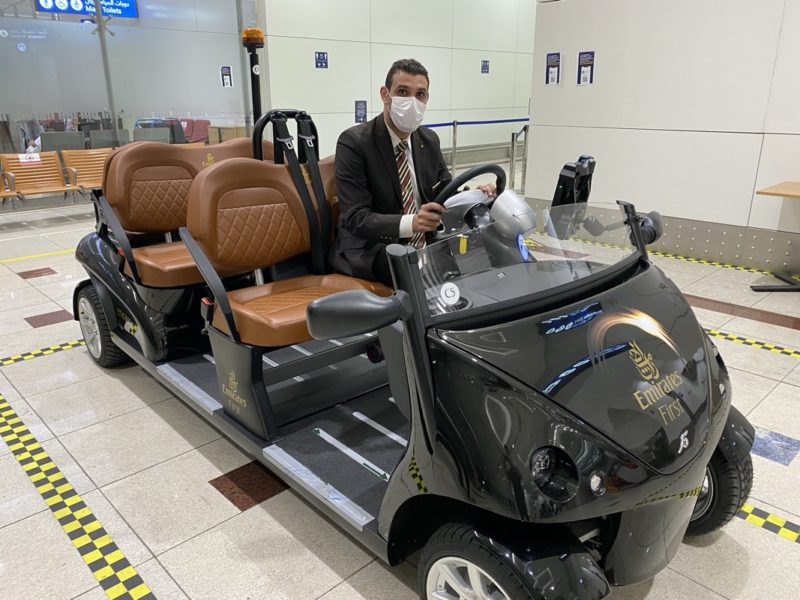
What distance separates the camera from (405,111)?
2438 millimetres

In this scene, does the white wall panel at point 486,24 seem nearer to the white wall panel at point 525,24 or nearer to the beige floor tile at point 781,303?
the white wall panel at point 525,24

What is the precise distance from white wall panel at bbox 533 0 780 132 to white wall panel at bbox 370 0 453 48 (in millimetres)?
3572

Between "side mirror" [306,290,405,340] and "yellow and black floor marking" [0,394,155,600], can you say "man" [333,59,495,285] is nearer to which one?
"side mirror" [306,290,405,340]

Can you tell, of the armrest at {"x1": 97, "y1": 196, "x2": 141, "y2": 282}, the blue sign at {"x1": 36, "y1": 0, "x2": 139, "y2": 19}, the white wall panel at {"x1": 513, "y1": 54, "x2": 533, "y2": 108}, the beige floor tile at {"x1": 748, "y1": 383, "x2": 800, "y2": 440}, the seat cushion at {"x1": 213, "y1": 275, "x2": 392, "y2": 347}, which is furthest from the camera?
the white wall panel at {"x1": 513, "y1": 54, "x2": 533, "y2": 108}

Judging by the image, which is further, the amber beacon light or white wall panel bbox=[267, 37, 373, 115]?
white wall panel bbox=[267, 37, 373, 115]

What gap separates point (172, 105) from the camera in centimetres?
877

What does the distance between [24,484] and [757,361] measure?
348cm

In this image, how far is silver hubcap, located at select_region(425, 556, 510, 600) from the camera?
1.42 metres

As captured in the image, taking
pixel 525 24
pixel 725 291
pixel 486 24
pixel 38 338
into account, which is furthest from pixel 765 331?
pixel 525 24

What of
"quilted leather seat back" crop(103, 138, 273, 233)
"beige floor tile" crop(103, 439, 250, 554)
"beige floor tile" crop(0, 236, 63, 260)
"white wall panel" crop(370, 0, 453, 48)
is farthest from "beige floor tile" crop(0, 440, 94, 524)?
"white wall panel" crop(370, 0, 453, 48)

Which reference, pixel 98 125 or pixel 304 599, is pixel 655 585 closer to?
pixel 304 599

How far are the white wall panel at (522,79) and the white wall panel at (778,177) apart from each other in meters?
7.41

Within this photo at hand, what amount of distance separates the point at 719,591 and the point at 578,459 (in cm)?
95

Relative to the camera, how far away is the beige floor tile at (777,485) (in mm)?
2203
